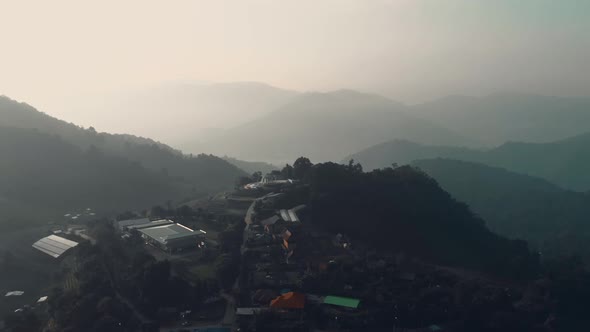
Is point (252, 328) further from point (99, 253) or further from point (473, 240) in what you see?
point (473, 240)

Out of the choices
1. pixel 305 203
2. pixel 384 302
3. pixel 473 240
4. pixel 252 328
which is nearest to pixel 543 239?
pixel 473 240

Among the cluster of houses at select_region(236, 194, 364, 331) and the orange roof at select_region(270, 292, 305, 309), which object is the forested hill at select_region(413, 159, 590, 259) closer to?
the cluster of houses at select_region(236, 194, 364, 331)

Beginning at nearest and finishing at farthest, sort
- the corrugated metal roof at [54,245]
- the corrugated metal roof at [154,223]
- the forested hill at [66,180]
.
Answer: the corrugated metal roof at [54,245]
the corrugated metal roof at [154,223]
the forested hill at [66,180]

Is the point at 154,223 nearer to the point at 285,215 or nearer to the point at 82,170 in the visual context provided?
the point at 285,215

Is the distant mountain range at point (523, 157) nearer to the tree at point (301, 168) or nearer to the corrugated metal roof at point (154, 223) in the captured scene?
the tree at point (301, 168)

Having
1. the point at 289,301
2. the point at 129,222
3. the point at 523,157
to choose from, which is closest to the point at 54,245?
the point at 129,222

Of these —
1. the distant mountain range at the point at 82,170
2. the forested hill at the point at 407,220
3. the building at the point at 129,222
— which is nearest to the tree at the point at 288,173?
the forested hill at the point at 407,220

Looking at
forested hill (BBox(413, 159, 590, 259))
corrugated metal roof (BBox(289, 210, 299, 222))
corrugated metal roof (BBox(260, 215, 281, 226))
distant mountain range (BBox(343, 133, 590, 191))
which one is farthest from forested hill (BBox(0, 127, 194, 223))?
distant mountain range (BBox(343, 133, 590, 191))
